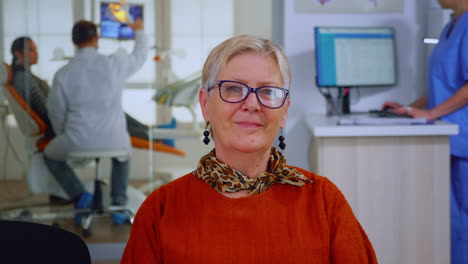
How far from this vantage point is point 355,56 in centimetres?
297

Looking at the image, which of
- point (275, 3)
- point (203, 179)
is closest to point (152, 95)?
point (275, 3)

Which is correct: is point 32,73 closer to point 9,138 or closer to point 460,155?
point 9,138

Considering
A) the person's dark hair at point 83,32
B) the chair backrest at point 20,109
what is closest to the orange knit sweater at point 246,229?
the person's dark hair at point 83,32

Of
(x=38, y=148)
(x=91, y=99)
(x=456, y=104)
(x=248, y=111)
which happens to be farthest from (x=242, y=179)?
(x=38, y=148)

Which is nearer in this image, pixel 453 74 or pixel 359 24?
pixel 453 74

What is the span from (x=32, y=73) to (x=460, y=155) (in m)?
2.73

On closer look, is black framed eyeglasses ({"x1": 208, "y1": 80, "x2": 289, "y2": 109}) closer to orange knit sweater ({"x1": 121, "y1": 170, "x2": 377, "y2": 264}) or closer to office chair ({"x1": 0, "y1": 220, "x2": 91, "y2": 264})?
orange knit sweater ({"x1": 121, "y1": 170, "x2": 377, "y2": 264})

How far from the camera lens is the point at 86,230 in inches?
148

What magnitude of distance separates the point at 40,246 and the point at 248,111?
Result: 523 mm

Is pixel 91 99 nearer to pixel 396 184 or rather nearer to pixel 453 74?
pixel 396 184

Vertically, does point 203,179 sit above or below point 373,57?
below

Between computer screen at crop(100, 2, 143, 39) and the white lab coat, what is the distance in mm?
93

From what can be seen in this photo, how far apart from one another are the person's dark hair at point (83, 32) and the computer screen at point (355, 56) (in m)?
1.61

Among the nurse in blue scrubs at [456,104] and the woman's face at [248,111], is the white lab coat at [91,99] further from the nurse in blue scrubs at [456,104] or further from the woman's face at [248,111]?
the woman's face at [248,111]
